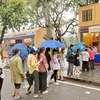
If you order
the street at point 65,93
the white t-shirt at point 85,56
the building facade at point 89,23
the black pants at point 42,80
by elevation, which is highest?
the building facade at point 89,23

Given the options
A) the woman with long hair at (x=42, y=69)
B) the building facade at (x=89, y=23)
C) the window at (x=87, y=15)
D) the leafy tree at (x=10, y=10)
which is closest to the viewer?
the woman with long hair at (x=42, y=69)

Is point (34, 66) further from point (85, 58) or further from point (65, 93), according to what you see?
point (85, 58)

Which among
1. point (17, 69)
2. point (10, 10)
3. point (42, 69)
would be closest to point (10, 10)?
point (10, 10)

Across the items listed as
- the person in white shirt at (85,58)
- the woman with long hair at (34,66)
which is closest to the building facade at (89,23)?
the person in white shirt at (85,58)

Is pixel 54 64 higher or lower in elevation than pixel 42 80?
higher

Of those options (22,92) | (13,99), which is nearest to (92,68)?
(22,92)

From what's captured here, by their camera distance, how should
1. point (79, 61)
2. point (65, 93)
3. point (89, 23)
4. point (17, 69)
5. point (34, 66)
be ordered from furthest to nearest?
point (89, 23) < point (79, 61) < point (65, 93) < point (34, 66) < point (17, 69)

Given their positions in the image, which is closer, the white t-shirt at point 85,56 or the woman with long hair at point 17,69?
the woman with long hair at point 17,69

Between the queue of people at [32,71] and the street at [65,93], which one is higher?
the queue of people at [32,71]

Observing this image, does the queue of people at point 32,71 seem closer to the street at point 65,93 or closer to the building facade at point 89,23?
the street at point 65,93

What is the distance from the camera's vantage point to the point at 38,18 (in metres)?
29.5

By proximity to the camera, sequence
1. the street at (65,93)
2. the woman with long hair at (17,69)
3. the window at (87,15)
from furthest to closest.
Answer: the window at (87,15) < the street at (65,93) < the woman with long hair at (17,69)

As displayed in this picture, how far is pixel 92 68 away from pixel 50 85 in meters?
5.40

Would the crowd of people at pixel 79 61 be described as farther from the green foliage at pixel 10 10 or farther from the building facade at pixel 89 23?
the green foliage at pixel 10 10
